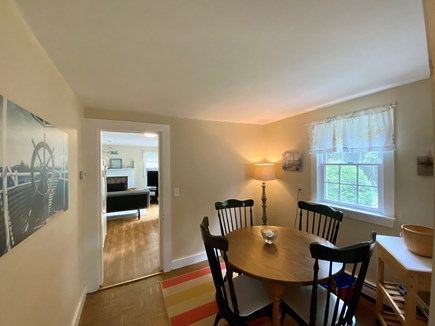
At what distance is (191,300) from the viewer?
2.09 meters

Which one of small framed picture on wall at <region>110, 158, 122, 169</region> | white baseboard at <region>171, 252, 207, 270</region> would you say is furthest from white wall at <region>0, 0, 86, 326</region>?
small framed picture on wall at <region>110, 158, 122, 169</region>

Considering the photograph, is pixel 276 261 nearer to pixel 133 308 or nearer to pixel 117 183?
pixel 133 308

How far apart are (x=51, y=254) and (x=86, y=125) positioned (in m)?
1.53

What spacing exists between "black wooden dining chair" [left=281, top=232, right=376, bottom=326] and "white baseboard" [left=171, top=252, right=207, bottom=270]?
1.71 meters

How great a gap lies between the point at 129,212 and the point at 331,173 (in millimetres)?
5624

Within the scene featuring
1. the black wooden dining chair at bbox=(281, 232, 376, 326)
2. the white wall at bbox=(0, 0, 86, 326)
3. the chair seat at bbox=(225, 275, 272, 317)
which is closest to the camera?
the white wall at bbox=(0, 0, 86, 326)

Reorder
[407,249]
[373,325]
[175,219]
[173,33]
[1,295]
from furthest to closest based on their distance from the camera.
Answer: [175,219]
[373,325]
[407,249]
[173,33]
[1,295]

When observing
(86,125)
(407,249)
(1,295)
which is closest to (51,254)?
(1,295)

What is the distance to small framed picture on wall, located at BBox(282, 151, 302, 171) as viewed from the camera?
2.81m

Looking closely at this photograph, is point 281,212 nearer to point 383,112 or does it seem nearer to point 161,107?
point 383,112

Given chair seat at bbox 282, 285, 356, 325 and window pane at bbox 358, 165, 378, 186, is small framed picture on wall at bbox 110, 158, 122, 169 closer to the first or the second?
chair seat at bbox 282, 285, 356, 325

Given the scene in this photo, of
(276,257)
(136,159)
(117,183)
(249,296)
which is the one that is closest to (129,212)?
(117,183)

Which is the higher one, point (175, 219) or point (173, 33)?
point (173, 33)

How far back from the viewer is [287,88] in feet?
6.15
